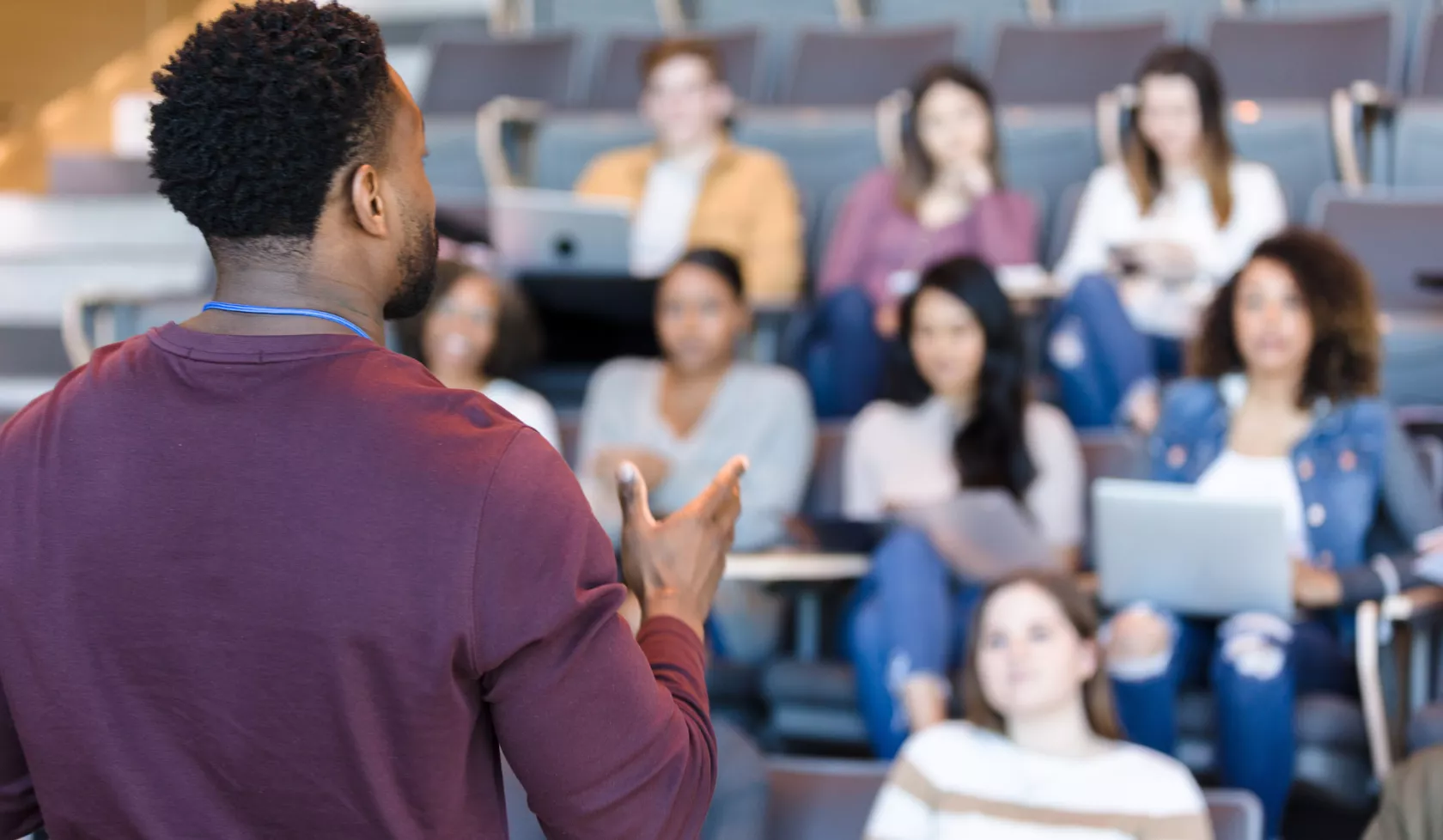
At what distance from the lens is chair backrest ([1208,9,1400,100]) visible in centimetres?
291

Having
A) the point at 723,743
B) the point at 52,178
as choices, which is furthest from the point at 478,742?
the point at 52,178

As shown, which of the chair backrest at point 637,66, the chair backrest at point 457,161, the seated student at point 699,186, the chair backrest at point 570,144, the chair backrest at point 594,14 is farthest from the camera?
the chair backrest at point 594,14

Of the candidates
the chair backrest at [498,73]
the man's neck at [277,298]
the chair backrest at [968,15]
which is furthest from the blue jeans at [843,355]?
the man's neck at [277,298]

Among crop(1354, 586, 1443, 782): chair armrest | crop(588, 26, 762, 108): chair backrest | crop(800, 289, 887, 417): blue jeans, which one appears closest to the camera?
crop(1354, 586, 1443, 782): chair armrest

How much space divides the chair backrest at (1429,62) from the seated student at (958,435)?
131cm

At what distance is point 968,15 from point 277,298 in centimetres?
317

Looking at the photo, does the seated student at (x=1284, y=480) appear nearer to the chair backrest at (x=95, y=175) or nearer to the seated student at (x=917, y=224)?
the seated student at (x=917, y=224)

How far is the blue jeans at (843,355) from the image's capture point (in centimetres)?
229

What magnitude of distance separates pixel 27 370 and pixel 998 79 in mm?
1922

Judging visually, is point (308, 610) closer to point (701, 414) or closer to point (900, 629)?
point (900, 629)

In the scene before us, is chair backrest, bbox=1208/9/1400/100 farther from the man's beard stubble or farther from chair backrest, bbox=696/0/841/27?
the man's beard stubble

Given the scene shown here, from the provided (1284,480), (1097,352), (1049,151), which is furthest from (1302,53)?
(1284,480)

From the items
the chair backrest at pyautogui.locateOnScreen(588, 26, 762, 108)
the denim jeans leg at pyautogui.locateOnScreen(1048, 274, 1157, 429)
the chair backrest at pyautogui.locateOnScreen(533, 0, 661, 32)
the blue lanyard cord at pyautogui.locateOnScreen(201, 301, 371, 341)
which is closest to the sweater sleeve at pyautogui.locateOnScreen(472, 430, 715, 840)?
the blue lanyard cord at pyautogui.locateOnScreen(201, 301, 371, 341)

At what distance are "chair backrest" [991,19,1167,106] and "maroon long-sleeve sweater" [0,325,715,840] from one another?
8.56ft
